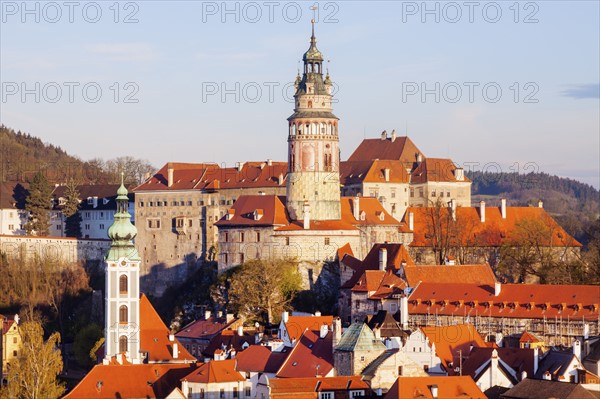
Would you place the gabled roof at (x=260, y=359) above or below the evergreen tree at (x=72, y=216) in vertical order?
below

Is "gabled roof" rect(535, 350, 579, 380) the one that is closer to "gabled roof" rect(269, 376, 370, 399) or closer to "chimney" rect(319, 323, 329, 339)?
"gabled roof" rect(269, 376, 370, 399)

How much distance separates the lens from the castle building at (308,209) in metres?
84.5

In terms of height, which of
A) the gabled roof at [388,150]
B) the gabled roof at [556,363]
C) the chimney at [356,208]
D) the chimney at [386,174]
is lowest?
the gabled roof at [556,363]

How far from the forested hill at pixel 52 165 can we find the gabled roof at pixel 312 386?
6237cm

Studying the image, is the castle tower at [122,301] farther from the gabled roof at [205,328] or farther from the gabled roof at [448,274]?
the gabled roof at [448,274]

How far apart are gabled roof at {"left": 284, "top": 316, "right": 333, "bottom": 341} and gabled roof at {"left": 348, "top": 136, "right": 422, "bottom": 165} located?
28298mm

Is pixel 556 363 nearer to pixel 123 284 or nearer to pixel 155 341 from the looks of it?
pixel 155 341

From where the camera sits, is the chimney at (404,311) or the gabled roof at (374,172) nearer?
the chimney at (404,311)

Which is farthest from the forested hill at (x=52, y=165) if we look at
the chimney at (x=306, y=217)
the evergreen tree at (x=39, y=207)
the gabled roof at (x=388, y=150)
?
the chimney at (x=306, y=217)

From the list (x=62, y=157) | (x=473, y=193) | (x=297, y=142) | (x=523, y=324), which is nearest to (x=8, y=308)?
(x=297, y=142)

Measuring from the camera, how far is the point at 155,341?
2923 inches

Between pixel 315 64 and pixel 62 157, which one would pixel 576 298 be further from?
pixel 62 157

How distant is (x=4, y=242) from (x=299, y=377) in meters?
42.9

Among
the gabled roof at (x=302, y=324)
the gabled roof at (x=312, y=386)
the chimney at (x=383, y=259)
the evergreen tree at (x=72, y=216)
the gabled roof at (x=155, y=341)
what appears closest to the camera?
the gabled roof at (x=312, y=386)
